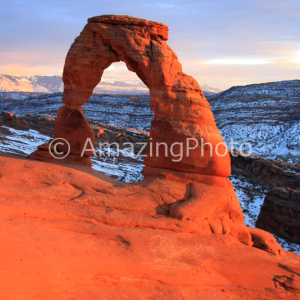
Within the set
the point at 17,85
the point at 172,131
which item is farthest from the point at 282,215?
the point at 17,85

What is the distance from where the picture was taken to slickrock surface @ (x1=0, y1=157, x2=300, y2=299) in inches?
240

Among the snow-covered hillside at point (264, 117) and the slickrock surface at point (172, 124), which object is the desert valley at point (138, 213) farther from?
the snow-covered hillside at point (264, 117)

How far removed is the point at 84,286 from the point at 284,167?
28660 millimetres

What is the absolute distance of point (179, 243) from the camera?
26.0 feet

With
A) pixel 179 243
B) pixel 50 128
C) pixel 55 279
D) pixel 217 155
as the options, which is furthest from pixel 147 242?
pixel 50 128

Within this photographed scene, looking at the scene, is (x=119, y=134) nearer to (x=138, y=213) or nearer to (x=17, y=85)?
(x=138, y=213)

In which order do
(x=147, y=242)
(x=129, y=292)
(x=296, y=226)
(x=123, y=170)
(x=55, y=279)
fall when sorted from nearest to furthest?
(x=55, y=279) → (x=129, y=292) → (x=147, y=242) → (x=296, y=226) → (x=123, y=170)

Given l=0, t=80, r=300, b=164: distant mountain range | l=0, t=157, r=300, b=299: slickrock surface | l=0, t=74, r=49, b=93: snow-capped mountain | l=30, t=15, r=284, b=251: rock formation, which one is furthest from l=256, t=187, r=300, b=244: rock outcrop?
l=0, t=74, r=49, b=93: snow-capped mountain

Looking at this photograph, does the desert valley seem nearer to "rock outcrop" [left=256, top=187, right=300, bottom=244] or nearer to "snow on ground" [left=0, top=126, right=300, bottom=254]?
"rock outcrop" [left=256, top=187, right=300, bottom=244]

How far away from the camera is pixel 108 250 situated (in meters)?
7.05

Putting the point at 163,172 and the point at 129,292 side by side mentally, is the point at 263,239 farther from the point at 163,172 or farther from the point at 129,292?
the point at 129,292

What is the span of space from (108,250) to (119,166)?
2287 centimetres

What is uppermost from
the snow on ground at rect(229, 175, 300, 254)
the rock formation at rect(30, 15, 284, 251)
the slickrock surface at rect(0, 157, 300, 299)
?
the rock formation at rect(30, 15, 284, 251)

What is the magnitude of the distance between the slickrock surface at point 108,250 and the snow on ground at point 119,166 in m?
12.8
